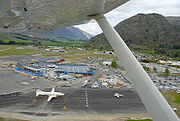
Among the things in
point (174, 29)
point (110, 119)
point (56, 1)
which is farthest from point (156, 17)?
point (56, 1)

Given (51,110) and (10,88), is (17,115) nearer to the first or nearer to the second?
(51,110)

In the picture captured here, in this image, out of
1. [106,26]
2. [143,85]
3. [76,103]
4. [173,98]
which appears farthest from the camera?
[173,98]

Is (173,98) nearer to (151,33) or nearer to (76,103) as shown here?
(76,103)

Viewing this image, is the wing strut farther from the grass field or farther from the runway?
the grass field

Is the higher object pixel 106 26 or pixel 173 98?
pixel 106 26

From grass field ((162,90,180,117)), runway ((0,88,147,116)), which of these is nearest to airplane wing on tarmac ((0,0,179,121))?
runway ((0,88,147,116))

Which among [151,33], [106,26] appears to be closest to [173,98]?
[106,26]
